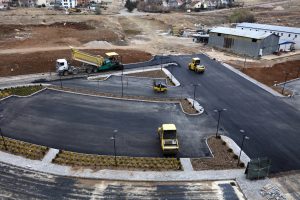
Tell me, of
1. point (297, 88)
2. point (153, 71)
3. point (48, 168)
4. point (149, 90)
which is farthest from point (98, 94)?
point (297, 88)

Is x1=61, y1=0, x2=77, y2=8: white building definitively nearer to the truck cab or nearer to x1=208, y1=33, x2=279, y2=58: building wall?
x1=208, y1=33, x2=279, y2=58: building wall

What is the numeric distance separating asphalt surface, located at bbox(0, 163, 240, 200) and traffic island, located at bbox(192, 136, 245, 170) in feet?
6.77

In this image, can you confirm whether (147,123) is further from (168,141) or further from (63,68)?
(63,68)

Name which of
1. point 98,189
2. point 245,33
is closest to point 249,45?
point 245,33

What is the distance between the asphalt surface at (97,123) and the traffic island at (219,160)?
1.01m

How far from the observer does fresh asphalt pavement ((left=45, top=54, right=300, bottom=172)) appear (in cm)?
2845

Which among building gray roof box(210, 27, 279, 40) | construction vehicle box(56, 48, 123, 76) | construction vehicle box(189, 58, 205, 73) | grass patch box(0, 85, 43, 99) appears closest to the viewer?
grass patch box(0, 85, 43, 99)

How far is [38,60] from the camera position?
173ft

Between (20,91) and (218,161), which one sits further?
(20,91)

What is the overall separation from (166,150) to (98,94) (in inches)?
674

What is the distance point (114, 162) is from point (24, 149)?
29.0ft

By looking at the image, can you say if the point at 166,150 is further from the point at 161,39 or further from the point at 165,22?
the point at 165,22

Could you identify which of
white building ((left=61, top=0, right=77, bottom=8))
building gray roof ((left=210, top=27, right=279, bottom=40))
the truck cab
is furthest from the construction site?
white building ((left=61, top=0, right=77, bottom=8))

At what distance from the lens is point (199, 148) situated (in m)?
28.6
